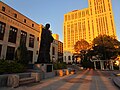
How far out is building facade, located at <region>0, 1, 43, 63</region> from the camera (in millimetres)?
20828

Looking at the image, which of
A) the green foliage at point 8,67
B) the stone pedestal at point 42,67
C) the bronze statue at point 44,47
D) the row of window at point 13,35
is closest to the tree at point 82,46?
the row of window at point 13,35

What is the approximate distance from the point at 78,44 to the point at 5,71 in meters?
39.1

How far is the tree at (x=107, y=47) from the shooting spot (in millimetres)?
35812

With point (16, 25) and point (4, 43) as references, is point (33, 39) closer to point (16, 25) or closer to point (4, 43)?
point (16, 25)

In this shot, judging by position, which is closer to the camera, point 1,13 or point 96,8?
point 1,13

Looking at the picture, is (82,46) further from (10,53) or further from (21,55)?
(21,55)

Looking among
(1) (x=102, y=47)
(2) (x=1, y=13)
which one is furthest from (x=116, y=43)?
(2) (x=1, y=13)

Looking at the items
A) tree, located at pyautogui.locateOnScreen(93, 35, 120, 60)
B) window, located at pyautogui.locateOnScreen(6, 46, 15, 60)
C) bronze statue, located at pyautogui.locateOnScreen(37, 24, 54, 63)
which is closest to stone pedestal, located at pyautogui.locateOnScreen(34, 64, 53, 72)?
bronze statue, located at pyautogui.locateOnScreen(37, 24, 54, 63)

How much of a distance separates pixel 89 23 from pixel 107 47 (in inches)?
3455

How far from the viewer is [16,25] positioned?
23844 mm

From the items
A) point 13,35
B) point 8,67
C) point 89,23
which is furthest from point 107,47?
point 89,23

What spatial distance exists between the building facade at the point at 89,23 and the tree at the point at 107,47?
2605 inches

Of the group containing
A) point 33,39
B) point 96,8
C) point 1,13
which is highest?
point 96,8

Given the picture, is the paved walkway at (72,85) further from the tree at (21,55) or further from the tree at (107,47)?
the tree at (107,47)
